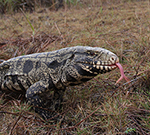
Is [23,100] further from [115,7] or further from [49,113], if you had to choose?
[115,7]

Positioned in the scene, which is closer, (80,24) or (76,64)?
(76,64)

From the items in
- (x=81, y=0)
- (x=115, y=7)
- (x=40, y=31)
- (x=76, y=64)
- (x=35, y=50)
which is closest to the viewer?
(x=76, y=64)

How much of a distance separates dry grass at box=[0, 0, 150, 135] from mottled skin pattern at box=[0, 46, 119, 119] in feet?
0.82

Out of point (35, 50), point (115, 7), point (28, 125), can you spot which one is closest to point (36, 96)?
point (28, 125)

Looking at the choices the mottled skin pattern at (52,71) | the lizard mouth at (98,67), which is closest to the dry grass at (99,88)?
the mottled skin pattern at (52,71)

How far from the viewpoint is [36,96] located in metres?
2.96

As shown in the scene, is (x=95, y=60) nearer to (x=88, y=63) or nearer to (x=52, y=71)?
(x=88, y=63)

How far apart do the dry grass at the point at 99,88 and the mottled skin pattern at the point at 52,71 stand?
251 millimetres

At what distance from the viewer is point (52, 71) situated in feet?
10.0

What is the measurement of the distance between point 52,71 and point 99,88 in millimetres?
1019

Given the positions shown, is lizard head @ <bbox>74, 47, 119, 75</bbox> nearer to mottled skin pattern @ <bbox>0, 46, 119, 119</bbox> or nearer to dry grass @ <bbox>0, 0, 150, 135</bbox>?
mottled skin pattern @ <bbox>0, 46, 119, 119</bbox>

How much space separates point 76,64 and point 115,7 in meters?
6.35

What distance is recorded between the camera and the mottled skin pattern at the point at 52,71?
2.68 metres

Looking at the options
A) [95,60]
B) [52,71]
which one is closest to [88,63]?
[95,60]
